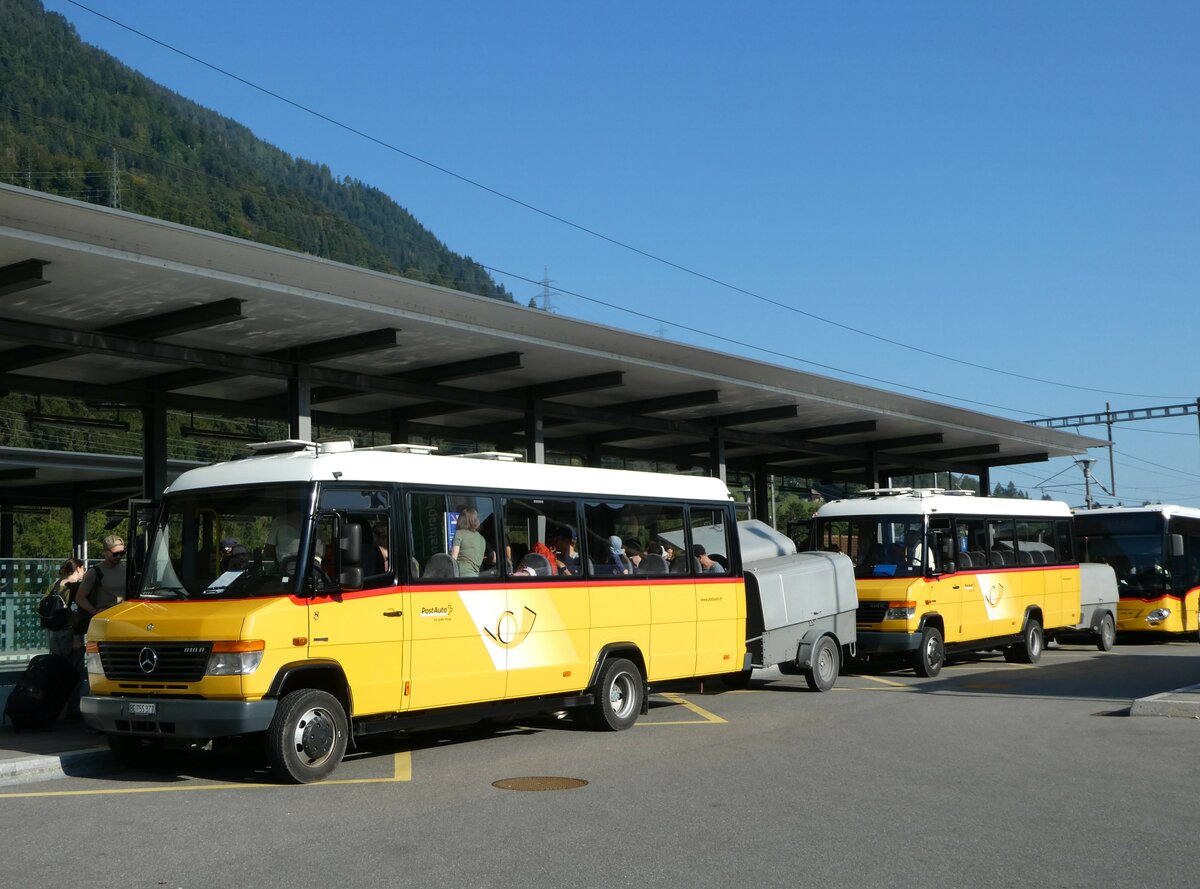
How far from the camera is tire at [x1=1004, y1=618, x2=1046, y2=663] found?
2402 cm

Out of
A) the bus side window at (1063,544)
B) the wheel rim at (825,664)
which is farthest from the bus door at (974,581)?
the wheel rim at (825,664)

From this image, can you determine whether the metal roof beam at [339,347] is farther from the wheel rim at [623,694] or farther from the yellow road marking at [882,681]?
the yellow road marking at [882,681]

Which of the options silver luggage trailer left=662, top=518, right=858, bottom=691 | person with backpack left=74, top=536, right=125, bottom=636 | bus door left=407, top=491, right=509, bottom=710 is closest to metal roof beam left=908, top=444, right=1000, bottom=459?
silver luggage trailer left=662, top=518, right=858, bottom=691

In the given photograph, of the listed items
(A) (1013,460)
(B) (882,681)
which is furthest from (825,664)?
(A) (1013,460)

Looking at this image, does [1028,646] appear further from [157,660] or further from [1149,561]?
[157,660]

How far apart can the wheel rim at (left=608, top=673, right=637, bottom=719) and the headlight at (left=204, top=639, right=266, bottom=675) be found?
193 inches

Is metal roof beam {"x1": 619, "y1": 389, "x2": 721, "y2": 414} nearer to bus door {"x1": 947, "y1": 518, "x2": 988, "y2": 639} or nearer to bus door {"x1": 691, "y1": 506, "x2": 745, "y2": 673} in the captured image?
bus door {"x1": 947, "y1": 518, "x2": 988, "y2": 639}

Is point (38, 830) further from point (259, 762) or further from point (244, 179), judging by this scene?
point (244, 179)

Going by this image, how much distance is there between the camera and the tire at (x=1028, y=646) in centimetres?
2402

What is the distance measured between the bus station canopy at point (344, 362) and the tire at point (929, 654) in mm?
6865

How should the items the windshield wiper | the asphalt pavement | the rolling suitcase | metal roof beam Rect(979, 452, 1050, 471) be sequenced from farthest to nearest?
metal roof beam Rect(979, 452, 1050, 471)
the rolling suitcase
the windshield wiper
the asphalt pavement

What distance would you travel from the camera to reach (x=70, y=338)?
19312 mm

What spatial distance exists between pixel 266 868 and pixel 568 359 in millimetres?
16660

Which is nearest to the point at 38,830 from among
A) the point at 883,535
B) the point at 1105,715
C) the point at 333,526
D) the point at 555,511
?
the point at 333,526
